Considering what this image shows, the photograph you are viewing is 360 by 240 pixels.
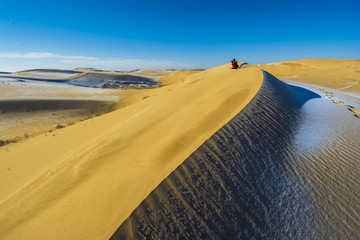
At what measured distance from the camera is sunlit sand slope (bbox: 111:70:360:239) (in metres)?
2.13

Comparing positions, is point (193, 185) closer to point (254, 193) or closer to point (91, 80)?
point (254, 193)

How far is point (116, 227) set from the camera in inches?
72.2

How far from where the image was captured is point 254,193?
272 cm

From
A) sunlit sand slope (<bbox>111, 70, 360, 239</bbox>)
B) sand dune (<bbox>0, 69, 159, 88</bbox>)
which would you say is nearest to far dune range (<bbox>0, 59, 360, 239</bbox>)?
sunlit sand slope (<bbox>111, 70, 360, 239</bbox>)

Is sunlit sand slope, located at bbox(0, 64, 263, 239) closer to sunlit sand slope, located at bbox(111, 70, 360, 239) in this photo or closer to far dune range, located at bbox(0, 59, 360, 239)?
far dune range, located at bbox(0, 59, 360, 239)

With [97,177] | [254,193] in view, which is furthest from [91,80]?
[254,193]

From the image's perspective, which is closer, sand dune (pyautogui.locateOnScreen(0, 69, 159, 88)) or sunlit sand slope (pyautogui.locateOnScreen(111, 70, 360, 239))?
sunlit sand slope (pyautogui.locateOnScreen(111, 70, 360, 239))

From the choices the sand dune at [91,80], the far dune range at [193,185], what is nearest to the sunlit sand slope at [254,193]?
the far dune range at [193,185]

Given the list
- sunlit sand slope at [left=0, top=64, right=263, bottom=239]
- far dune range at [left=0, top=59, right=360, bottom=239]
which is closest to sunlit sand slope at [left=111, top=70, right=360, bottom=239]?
far dune range at [left=0, top=59, right=360, bottom=239]

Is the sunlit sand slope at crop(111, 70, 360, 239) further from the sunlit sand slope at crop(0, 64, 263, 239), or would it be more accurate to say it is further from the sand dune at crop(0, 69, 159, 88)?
the sand dune at crop(0, 69, 159, 88)

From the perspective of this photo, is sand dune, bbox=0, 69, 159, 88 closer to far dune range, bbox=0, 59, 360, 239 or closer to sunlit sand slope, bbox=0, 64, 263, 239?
sunlit sand slope, bbox=0, 64, 263, 239

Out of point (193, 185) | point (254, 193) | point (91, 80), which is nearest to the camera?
point (193, 185)

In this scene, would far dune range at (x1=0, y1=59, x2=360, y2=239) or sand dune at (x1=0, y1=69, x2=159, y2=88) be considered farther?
sand dune at (x1=0, y1=69, x2=159, y2=88)

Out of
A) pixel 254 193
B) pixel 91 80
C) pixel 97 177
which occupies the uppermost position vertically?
pixel 97 177
